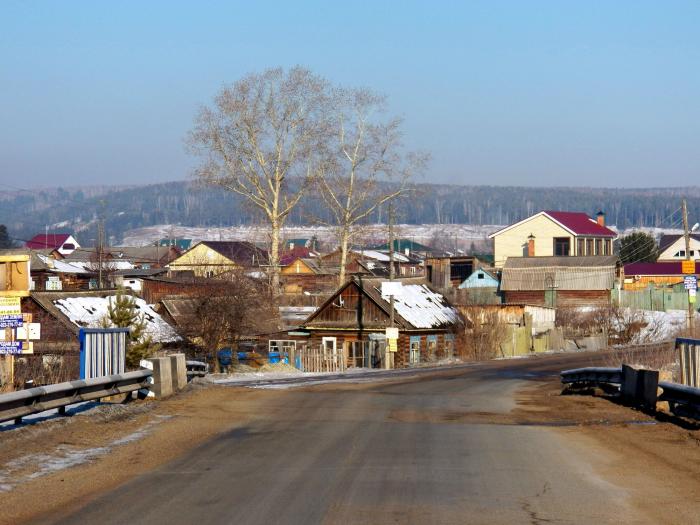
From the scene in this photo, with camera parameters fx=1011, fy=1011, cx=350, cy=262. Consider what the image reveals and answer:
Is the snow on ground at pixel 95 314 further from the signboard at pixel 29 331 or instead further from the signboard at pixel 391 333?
the signboard at pixel 29 331

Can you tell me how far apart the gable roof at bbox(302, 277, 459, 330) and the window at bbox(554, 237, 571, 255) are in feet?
181

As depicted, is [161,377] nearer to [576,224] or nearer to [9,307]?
[9,307]

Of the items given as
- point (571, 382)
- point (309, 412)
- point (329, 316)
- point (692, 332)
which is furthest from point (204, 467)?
point (329, 316)

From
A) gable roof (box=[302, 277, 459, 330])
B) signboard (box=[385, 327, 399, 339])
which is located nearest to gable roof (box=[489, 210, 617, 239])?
gable roof (box=[302, 277, 459, 330])

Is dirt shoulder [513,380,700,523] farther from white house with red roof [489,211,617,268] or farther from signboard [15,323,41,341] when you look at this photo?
white house with red roof [489,211,617,268]

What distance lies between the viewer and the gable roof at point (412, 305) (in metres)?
61.4

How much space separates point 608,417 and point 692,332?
25.1 metres

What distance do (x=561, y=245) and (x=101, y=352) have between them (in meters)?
104

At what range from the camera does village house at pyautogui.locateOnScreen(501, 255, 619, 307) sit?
9250cm

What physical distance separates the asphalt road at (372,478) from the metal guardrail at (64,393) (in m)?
3.00

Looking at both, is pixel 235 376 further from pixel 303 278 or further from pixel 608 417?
pixel 303 278

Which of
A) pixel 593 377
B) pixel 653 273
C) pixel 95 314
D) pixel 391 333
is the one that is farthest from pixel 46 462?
pixel 653 273

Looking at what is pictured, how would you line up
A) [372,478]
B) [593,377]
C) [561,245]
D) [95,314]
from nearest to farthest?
[372,478] → [593,377] → [95,314] → [561,245]

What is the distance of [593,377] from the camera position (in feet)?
80.5
